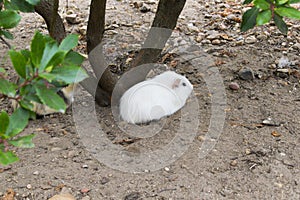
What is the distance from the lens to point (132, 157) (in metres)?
1.83

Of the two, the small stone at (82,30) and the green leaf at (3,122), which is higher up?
the green leaf at (3,122)

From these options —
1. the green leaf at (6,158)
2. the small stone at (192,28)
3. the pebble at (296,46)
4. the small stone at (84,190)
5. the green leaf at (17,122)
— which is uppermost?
the green leaf at (17,122)

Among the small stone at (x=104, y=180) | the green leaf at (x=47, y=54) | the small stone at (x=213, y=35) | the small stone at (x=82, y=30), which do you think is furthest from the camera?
the small stone at (x=82, y=30)

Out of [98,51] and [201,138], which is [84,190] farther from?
[98,51]

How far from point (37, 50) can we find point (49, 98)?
9cm

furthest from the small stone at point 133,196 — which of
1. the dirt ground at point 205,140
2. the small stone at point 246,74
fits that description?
the small stone at point 246,74

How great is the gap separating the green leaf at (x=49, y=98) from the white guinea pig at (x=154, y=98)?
1165mm

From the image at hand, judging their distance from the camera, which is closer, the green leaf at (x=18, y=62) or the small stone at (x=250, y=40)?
the green leaf at (x=18, y=62)

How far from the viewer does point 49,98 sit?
85cm

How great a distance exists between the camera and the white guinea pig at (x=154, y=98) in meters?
2.03

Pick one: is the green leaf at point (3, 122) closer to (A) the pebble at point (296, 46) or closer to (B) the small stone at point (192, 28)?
(A) the pebble at point (296, 46)

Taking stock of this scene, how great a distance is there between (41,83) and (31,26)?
2.50 meters

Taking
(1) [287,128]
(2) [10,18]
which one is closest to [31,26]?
(1) [287,128]

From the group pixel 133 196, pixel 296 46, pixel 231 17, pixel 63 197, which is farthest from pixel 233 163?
pixel 231 17
